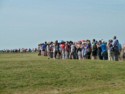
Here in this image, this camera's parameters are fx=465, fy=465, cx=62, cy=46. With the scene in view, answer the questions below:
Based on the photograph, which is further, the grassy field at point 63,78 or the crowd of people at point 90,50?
the crowd of people at point 90,50

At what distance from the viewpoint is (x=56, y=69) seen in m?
26.9

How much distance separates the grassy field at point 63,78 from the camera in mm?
21828

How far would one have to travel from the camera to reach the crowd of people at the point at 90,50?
34.2 metres

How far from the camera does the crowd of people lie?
112 ft

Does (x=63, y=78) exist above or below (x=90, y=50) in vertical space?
below

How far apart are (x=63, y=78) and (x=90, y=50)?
12.1 metres

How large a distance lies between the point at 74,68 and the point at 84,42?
35.3 ft

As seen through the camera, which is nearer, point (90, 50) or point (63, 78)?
point (63, 78)

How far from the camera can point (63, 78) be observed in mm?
24391

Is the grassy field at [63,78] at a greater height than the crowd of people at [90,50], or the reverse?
the crowd of people at [90,50]

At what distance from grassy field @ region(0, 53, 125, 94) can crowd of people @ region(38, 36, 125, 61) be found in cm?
494

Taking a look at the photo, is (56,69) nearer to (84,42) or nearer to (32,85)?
(32,85)

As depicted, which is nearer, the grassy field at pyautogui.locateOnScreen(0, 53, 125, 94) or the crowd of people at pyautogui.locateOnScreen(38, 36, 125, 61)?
the grassy field at pyautogui.locateOnScreen(0, 53, 125, 94)

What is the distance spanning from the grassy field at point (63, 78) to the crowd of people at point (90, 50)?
494 centimetres
